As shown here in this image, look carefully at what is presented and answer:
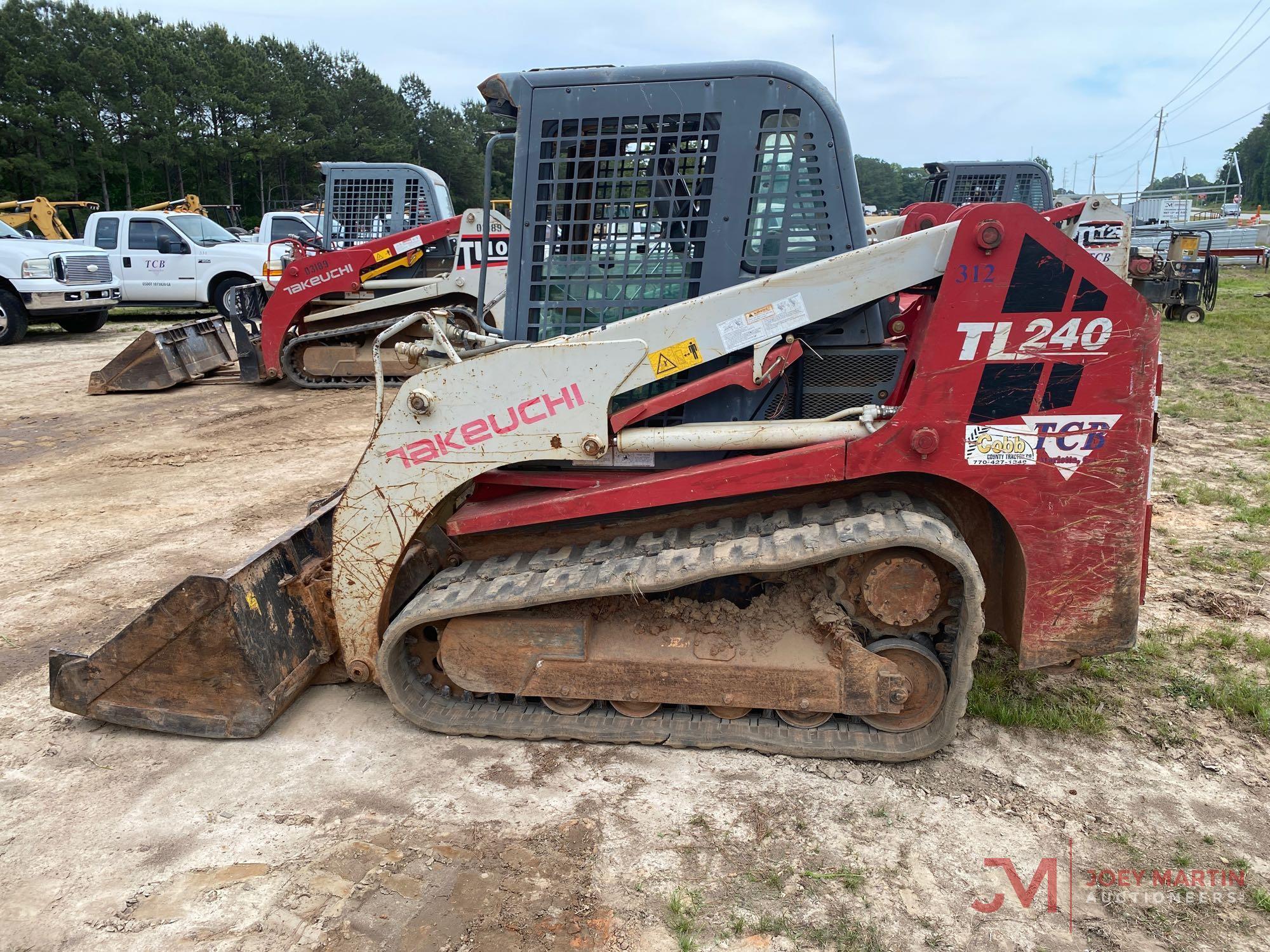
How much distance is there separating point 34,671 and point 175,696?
1.16m

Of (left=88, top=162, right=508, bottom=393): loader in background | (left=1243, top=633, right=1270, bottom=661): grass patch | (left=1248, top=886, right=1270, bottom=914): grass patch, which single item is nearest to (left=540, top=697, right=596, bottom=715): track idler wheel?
(left=1248, top=886, right=1270, bottom=914): grass patch

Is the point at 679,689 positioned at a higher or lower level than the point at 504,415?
lower

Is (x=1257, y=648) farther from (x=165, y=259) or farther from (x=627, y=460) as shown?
(x=165, y=259)

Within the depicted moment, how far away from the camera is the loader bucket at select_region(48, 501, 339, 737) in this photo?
11.2 ft

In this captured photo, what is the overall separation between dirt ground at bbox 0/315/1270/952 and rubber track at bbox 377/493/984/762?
8 centimetres

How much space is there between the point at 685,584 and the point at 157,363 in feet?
32.6

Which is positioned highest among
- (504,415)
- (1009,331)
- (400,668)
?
(1009,331)

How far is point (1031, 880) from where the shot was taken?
2.66 m

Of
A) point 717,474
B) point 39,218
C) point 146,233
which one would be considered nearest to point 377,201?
point 146,233

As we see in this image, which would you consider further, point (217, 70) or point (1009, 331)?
point (217, 70)

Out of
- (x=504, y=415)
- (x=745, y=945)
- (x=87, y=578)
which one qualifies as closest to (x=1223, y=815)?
(x=745, y=945)

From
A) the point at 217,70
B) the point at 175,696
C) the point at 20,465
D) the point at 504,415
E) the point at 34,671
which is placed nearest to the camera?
the point at 504,415

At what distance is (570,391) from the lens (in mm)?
3227

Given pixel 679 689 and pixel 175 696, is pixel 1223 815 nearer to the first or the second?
pixel 679 689
